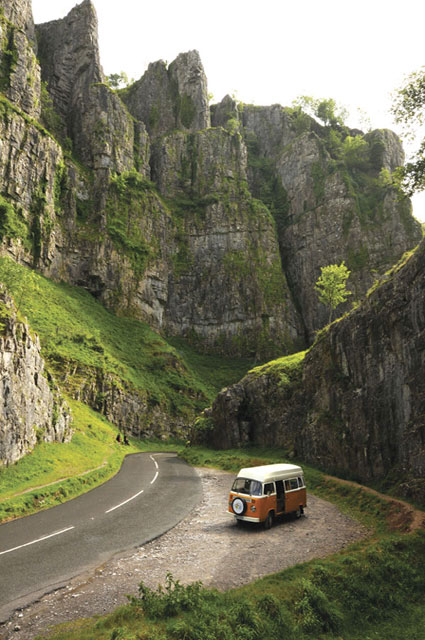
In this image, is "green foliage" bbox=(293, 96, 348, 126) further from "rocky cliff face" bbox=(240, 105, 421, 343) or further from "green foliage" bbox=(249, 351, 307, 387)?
"green foliage" bbox=(249, 351, 307, 387)

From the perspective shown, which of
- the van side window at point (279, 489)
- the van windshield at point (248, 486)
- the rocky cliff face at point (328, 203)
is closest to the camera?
the van windshield at point (248, 486)

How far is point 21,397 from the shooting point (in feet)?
77.0

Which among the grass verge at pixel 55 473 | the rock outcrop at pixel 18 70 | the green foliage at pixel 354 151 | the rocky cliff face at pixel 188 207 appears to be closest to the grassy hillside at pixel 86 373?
the grass verge at pixel 55 473

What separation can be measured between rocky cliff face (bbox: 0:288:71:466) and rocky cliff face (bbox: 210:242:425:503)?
19.3 meters

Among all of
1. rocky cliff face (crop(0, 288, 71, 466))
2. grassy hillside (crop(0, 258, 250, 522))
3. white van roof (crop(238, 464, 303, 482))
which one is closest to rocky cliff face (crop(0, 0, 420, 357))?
grassy hillside (crop(0, 258, 250, 522))

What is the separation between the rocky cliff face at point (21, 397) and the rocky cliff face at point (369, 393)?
1926 cm

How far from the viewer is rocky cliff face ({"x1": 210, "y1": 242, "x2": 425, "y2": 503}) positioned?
19047 mm

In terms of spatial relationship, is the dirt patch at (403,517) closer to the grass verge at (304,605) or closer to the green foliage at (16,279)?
the grass verge at (304,605)

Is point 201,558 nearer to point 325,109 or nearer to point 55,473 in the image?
point 55,473

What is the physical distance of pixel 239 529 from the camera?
15.4 m

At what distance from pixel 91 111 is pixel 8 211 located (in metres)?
40.2

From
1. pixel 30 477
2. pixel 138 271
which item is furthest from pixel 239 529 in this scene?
pixel 138 271

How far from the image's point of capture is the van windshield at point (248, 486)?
1548 centimetres

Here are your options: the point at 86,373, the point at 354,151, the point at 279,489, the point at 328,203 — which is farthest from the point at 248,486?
the point at 354,151
